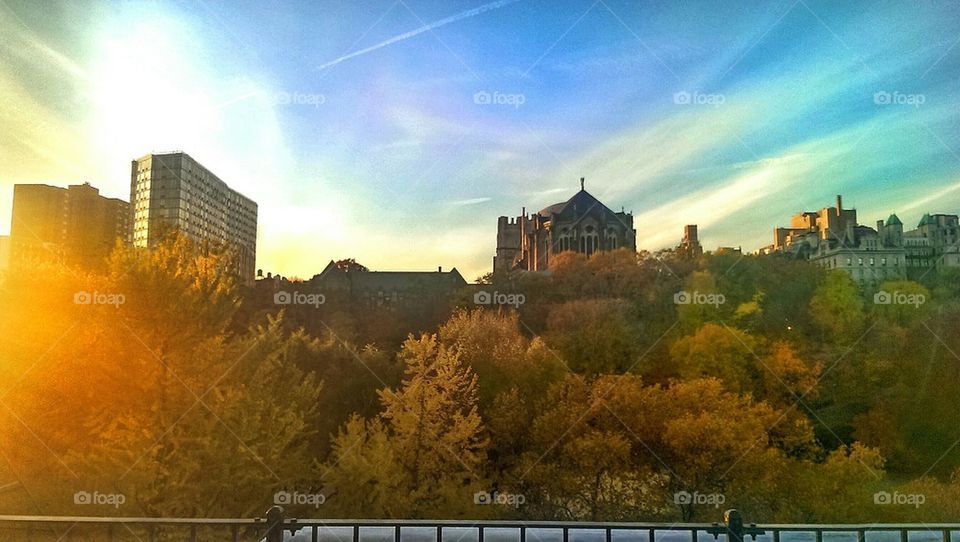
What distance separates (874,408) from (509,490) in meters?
9.61

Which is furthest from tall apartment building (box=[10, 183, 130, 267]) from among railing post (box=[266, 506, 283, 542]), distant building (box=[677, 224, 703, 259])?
distant building (box=[677, 224, 703, 259])

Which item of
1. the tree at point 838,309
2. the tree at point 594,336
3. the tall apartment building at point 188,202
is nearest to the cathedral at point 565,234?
the tree at point 838,309

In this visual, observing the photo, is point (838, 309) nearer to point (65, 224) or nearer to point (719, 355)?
point (719, 355)

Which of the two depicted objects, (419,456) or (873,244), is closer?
(419,456)

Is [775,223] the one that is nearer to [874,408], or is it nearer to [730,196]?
[730,196]

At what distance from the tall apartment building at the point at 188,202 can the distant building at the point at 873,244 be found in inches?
649

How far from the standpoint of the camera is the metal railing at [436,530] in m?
2.84

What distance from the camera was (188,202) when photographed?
47.0ft

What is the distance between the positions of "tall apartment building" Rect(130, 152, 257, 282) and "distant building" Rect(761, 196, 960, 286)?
1648cm

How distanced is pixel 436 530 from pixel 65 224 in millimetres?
14744

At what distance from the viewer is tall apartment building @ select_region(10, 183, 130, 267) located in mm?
12875

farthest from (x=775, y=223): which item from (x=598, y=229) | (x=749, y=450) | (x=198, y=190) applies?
(x=198, y=190)

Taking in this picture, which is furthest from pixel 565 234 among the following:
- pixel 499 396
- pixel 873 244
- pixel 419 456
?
pixel 419 456

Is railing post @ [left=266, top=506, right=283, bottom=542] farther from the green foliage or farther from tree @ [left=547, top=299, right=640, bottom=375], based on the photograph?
tree @ [left=547, top=299, right=640, bottom=375]
